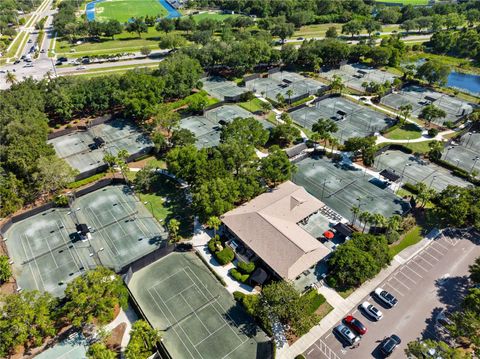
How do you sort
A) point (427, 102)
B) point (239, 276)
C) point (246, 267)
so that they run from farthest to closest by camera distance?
point (427, 102) < point (246, 267) < point (239, 276)

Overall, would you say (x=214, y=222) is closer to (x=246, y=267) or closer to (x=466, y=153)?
(x=246, y=267)

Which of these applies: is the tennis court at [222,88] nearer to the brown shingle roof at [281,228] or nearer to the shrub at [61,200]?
the brown shingle roof at [281,228]

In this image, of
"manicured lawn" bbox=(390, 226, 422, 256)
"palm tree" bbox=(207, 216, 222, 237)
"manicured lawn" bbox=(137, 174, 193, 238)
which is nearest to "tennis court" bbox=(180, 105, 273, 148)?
"manicured lawn" bbox=(137, 174, 193, 238)

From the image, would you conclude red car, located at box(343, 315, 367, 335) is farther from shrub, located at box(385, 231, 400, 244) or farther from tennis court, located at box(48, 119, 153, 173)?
tennis court, located at box(48, 119, 153, 173)

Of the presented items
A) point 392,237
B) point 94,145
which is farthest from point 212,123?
point 392,237

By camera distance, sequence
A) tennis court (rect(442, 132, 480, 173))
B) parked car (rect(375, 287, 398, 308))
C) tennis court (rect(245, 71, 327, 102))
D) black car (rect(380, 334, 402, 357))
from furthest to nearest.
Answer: tennis court (rect(245, 71, 327, 102)), tennis court (rect(442, 132, 480, 173)), parked car (rect(375, 287, 398, 308)), black car (rect(380, 334, 402, 357))

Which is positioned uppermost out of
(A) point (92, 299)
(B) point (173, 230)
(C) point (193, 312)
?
(A) point (92, 299)

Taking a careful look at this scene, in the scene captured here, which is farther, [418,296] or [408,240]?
[408,240]
